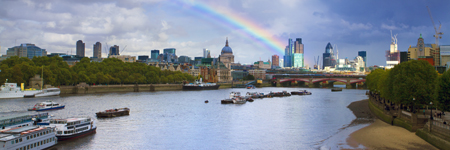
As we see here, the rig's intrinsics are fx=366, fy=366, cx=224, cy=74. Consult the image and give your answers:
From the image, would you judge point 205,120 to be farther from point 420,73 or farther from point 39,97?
point 39,97

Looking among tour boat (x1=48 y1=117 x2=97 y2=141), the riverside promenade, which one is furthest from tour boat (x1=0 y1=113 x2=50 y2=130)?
the riverside promenade

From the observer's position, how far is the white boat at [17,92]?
73.7 m

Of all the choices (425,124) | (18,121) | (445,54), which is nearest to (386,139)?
(425,124)

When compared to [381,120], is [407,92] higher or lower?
higher

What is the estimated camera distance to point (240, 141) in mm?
34375

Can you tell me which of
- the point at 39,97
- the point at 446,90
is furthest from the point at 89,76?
the point at 446,90

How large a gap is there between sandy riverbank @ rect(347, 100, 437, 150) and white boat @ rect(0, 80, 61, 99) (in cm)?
6767

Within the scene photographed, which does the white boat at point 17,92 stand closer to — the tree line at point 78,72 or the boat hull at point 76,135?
the tree line at point 78,72

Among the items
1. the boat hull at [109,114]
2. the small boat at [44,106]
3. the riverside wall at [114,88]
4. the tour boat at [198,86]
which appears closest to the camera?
the boat hull at [109,114]

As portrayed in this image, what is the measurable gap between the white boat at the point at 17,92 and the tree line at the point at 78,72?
6.35 m

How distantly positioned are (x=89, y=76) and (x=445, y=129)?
3756 inches

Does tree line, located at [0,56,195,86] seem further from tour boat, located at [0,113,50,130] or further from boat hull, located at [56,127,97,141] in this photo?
boat hull, located at [56,127,97,141]

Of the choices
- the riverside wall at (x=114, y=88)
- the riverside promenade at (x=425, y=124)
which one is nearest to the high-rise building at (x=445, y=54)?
the riverside wall at (x=114, y=88)

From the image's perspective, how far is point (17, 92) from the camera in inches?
2980
